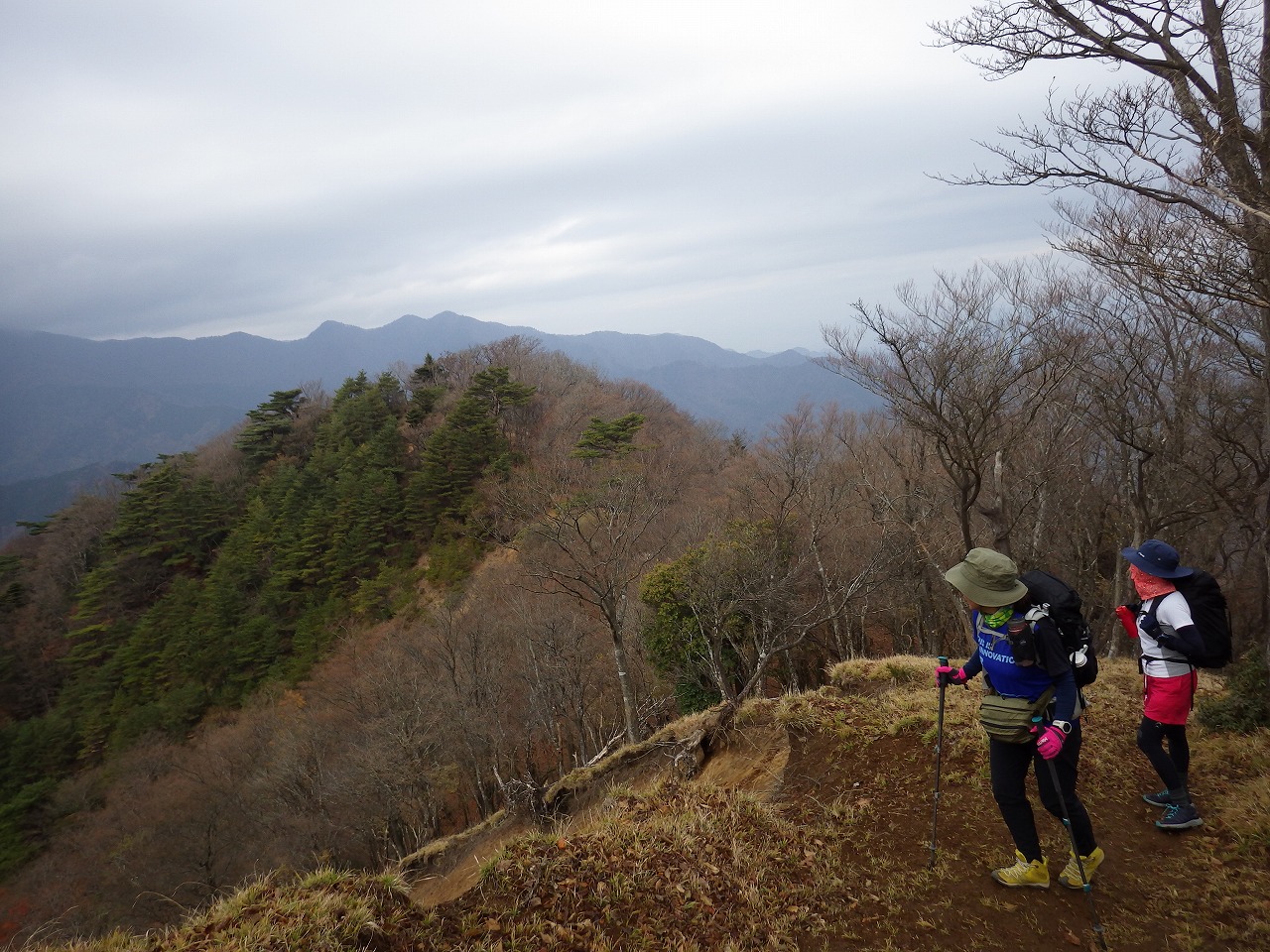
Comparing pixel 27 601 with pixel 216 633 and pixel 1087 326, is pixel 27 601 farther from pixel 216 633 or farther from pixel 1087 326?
pixel 1087 326

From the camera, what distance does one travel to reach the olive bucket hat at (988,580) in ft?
10.4

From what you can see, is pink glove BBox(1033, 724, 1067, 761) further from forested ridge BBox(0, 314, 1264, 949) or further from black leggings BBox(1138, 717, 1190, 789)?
forested ridge BBox(0, 314, 1264, 949)

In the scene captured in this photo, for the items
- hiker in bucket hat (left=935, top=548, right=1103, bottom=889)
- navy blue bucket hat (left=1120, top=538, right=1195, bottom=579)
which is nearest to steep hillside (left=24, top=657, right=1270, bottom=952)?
hiker in bucket hat (left=935, top=548, right=1103, bottom=889)

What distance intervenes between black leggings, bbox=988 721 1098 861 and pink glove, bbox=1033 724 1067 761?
252 mm

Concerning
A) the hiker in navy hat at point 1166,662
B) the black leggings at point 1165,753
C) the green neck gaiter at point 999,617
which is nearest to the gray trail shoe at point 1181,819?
the hiker in navy hat at point 1166,662

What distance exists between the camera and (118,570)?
3797 centimetres

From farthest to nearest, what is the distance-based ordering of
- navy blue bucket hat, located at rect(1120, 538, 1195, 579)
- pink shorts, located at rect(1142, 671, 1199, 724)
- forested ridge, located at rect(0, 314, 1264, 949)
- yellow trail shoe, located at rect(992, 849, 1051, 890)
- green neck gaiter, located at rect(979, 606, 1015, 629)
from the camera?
forested ridge, located at rect(0, 314, 1264, 949)
pink shorts, located at rect(1142, 671, 1199, 724)
navy blue bucket hat, located at rect(1120, 538, 1195, 579)
yellow trail shoe, located at rect(992, 849, 1051, 890)
green neck gaiter, located at rect(979, 606, 1015, 629)

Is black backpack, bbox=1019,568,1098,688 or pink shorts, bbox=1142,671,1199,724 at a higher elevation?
black backpack, bbox=1019,568,1098,688

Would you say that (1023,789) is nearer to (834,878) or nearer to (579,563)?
(834,878)

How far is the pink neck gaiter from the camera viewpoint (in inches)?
142

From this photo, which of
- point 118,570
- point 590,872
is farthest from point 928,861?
point 118,570

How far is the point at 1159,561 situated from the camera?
141 inches

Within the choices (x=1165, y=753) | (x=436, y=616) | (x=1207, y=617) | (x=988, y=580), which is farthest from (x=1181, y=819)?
(x=436, y=616)

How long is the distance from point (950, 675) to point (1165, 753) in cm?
144
